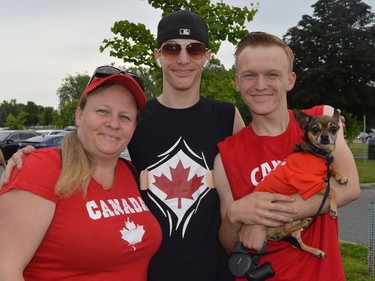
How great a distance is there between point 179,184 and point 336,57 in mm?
37022

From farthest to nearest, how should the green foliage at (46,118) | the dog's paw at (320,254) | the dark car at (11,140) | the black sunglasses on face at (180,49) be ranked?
the green foliage at (46,118), the dark car at (11,140), the black sunglasses on face at (180,49), the dog's paw at (320,254)

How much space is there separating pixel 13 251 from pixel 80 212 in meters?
0.39

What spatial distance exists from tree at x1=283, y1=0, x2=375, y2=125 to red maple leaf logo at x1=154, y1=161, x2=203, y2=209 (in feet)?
112

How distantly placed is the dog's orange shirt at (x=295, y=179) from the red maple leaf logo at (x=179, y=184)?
19.0 inches

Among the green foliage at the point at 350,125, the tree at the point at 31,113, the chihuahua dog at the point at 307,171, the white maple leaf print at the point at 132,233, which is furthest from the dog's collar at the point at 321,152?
the tree at the point at 31,113

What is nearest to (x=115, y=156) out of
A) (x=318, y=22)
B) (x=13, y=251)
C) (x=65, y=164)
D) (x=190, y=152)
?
(x=65, y=164)

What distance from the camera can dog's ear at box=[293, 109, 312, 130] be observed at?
2.95 meters

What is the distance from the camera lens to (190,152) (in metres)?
3.05

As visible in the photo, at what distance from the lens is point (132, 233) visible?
2482mm

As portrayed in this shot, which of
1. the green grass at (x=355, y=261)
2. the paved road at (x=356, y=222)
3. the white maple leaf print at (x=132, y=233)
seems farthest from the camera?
the paved road at (x=356, y=222)

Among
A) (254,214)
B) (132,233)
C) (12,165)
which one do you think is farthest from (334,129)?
(12,165)

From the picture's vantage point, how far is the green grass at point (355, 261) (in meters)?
6.39

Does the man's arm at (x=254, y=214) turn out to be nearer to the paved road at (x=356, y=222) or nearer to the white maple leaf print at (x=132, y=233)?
the white maple leaf print at (x=132, y=233)

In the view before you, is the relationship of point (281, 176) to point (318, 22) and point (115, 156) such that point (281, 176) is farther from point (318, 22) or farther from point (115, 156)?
point (318, 22)
